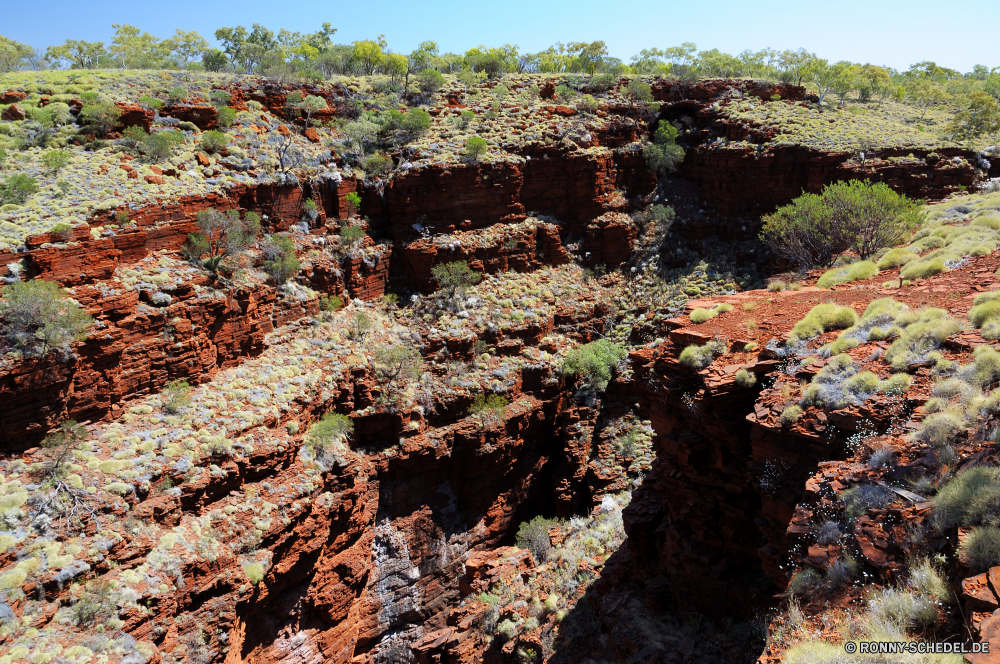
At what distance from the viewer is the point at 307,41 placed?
1876 inches

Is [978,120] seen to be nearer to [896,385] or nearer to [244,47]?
[896,385]

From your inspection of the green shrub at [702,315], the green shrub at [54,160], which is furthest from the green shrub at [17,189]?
the green shrub at [702,315]

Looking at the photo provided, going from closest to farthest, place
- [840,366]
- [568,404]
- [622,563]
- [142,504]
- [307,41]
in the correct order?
[840,366]
[142,504]
[622,563]
[568,404]
[307,41]

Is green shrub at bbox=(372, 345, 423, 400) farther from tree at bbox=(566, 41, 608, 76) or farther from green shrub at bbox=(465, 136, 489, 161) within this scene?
tree at bbox=(566, 41, 608, 76)

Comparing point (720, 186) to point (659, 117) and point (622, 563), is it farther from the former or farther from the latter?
point (622, 563)

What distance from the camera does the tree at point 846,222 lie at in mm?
21000

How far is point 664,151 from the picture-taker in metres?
37.2

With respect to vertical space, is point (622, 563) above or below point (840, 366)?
below

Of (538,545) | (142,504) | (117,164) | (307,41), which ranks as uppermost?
(307,41)

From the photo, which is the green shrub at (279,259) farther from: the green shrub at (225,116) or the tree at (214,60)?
the tree at (214,60)

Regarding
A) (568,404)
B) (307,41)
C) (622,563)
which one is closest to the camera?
(622,563)

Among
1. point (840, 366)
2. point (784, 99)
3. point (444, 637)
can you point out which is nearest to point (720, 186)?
point (784, 99)

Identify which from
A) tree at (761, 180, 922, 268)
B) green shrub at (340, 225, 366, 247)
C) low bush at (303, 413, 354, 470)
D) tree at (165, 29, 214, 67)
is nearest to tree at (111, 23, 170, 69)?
tree at (165, 29, 214, 67)

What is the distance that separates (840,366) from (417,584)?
18891 millimetres
